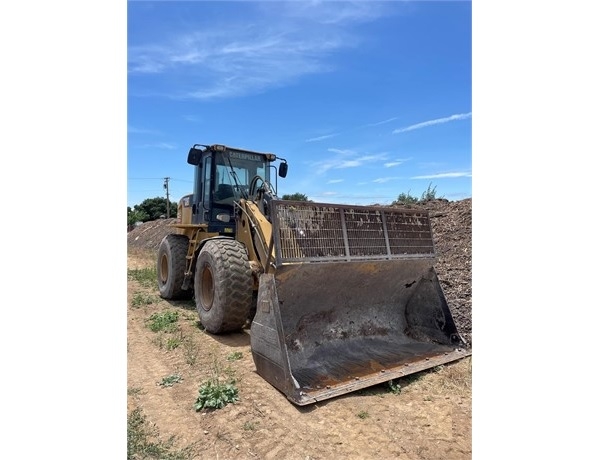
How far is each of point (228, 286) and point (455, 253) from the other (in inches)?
180

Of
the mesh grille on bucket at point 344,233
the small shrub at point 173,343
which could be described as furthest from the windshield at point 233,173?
the mesh grille on bucket at point 344,233

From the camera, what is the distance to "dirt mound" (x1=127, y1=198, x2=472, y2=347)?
18.7 ft

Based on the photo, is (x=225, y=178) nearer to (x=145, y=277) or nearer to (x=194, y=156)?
(x=194, y=156)

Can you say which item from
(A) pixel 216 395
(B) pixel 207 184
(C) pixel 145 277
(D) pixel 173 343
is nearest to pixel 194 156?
(B) pixel 207 184

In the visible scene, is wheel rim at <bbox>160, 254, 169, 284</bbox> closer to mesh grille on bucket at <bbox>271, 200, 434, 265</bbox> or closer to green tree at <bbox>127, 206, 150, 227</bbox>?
mesh grille on bucket at <bbox>271, 200, 434, 265</bbox>

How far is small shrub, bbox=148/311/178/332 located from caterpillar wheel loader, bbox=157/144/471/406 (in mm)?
753

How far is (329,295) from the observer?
14.4 feet

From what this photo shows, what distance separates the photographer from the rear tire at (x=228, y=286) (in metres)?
4.95

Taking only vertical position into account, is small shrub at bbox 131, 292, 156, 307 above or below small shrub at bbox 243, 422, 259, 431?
above

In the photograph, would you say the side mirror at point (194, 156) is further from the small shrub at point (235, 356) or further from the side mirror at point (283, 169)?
the small shrub at point (235, 356)

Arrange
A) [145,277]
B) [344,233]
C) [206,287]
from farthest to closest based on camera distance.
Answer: [145,277] → [206,287] → [344,233]

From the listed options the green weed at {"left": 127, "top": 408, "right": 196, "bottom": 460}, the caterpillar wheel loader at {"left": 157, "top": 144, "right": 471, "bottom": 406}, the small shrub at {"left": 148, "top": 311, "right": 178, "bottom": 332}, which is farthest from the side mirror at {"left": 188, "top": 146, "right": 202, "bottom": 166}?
the green weed at {"left": 127, "top": 408, "right": 196, "bottom": 460}

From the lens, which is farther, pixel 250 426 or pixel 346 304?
pixel 346 304

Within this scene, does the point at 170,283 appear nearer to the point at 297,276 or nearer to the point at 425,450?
the point at 297,276
